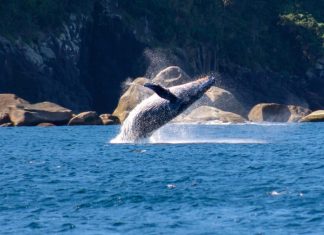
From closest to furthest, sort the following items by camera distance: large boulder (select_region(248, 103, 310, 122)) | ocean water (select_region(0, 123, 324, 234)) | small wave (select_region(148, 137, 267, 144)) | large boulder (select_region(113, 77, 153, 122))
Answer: ocean water (select_region(0, 123, 324, 234)) → small wave (select_region(148, 137, 267, 144)) → large boulder (select_region(113, 77, 153, 122)) → large boulder (select_region(248, 103, 310, 122))

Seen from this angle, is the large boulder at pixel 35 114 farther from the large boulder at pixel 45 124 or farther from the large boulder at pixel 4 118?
the large boulder at pixel 4 118

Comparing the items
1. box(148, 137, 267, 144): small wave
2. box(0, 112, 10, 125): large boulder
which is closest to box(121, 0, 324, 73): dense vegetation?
box(0, 112, 10, 125): large boulder

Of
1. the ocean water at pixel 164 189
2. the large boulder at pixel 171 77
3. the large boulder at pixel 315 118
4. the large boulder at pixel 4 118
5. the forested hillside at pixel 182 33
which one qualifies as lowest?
the ocean water at pixel 164 189

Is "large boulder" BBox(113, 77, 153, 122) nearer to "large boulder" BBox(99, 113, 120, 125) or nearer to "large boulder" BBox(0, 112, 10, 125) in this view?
"large boulder" BBox(99, 113, 120, 125)

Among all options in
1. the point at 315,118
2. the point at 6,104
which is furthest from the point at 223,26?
the point at 6,104

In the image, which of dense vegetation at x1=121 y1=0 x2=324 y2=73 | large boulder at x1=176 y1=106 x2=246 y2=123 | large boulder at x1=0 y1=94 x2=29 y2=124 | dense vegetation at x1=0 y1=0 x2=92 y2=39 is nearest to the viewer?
large boulder at x1=0 y1=94 x2=29 y2=124

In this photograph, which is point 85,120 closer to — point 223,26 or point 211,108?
point 211,108

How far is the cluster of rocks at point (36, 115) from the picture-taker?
72.2 m

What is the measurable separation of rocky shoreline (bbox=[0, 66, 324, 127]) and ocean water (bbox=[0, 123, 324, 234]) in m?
26.3

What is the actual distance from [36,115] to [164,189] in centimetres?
4472

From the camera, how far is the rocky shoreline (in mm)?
72938

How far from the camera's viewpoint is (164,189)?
28.7 metres

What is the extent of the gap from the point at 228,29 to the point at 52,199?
89856 millimetres

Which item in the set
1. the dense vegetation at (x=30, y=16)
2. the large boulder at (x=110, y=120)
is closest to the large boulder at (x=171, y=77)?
the large boulder at (x=110, y=120)
